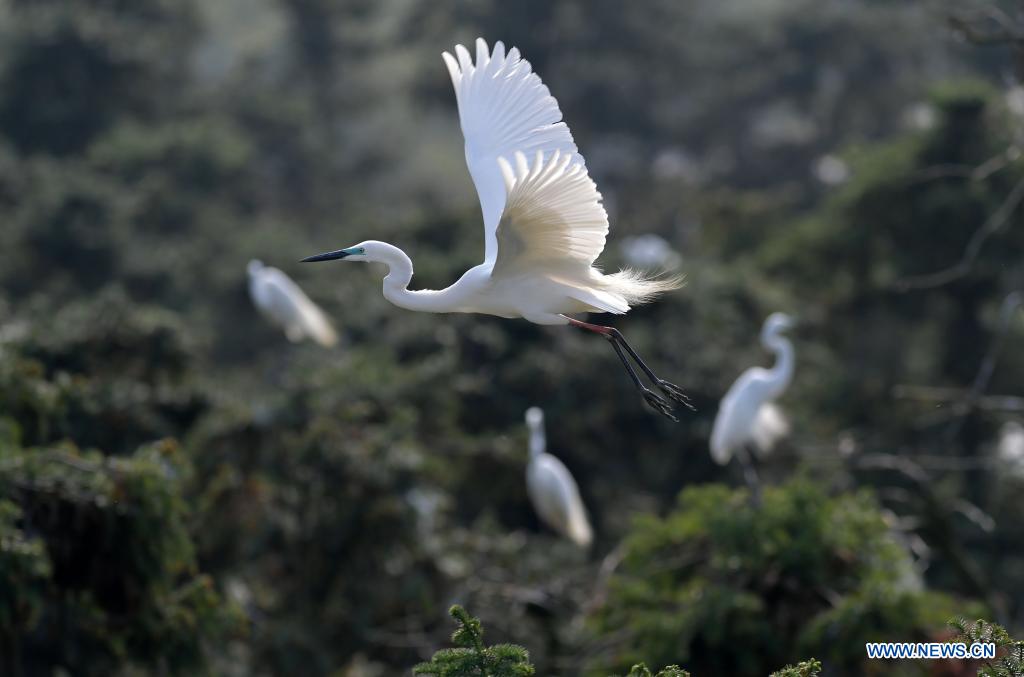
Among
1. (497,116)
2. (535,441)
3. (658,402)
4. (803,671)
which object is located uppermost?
(535,441)

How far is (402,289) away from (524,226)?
0.60 meters

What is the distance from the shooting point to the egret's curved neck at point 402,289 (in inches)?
186

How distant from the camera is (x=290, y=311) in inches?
399

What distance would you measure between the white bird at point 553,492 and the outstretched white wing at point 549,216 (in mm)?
3549

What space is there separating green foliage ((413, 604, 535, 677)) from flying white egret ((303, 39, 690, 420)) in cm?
125

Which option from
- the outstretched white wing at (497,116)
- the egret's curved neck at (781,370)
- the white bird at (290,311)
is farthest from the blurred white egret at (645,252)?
the outstretched white wing at (497,116)

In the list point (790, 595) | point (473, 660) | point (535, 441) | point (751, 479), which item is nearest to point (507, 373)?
point (535, 441)

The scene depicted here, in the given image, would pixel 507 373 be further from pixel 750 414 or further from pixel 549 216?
pixel 549 216

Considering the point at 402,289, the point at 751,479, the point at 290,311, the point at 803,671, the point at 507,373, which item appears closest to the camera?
the point at 803,671

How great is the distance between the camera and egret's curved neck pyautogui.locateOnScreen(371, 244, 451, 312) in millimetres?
4715

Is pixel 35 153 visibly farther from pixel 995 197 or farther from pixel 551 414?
pixel 995 197

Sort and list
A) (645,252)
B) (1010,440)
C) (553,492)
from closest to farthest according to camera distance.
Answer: (553,492) → (1010,440) → (645,252)

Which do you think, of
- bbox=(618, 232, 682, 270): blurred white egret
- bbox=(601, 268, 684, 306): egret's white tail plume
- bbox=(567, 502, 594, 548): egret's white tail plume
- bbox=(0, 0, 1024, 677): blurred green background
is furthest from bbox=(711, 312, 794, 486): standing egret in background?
bbox=(618, 232, 682, 270): blurred white egret

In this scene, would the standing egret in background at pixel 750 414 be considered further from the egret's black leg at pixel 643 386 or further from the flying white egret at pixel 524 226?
the flying white egret at pixel 524 226
